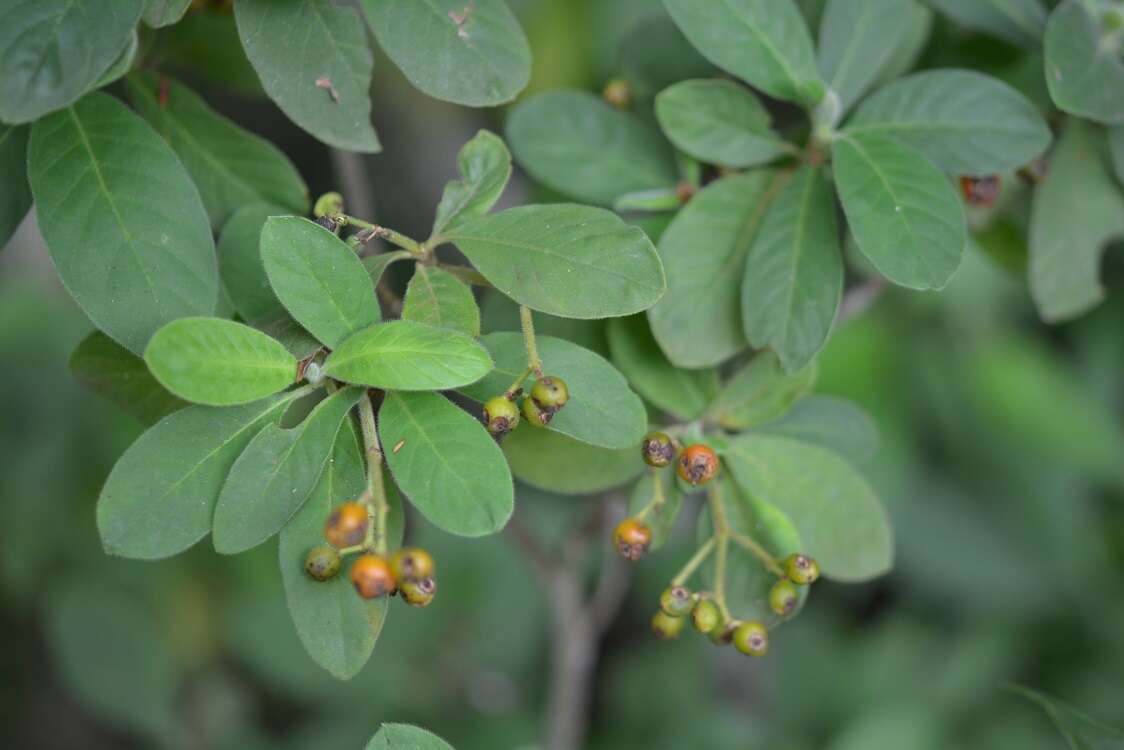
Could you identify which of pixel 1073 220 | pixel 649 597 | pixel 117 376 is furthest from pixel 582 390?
pixel 649 597

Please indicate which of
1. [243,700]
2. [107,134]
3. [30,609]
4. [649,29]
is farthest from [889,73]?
[30,609]

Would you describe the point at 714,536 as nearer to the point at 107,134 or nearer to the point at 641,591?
the point at 107,134

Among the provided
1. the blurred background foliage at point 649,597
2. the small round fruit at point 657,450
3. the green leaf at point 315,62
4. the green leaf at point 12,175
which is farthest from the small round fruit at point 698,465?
the blurred background foliage at point 649,597

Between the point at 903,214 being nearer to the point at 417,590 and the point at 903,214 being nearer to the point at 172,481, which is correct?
the point at 417,590

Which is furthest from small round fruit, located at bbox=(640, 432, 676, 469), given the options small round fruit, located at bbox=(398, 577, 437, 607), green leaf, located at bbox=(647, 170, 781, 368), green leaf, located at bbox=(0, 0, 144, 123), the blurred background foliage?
the blurred background foliage

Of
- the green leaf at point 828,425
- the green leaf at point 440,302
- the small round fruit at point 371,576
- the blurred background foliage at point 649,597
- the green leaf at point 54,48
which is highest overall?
the green leaf at point 54,48

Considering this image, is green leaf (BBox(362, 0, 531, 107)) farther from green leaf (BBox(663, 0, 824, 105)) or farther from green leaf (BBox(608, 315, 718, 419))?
green leaf (BBox(608, 315, 718, 419))

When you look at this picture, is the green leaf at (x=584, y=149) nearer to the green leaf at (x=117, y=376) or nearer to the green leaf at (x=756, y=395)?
the green leaf at (x=756, y=395)
